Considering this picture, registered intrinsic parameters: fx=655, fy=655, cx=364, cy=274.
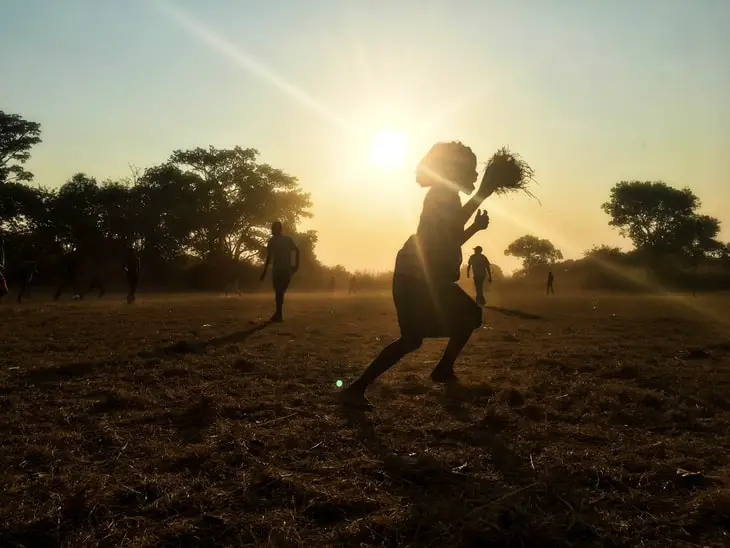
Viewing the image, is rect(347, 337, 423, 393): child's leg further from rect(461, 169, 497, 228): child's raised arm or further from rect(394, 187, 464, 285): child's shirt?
rect(461, 169, 497, 228): child's raised arm

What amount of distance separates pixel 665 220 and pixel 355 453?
8344 centimetres

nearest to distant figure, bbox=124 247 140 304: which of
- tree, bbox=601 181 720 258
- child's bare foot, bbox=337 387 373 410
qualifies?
child's bare foot, bbox=337 387 373 410

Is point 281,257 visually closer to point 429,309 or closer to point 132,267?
point 429,309

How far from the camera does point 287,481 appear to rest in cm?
311

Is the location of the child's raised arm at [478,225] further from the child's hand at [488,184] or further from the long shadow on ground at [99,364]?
the long shadow on ground at [99,364]

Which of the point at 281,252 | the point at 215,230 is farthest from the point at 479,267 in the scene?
the point at 215,230

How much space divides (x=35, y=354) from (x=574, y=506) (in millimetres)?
6725

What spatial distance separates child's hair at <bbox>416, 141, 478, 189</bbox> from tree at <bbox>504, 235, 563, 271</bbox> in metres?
98.8

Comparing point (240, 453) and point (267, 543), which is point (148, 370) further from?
point (267, 543)

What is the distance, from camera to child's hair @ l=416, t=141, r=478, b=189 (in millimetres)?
5375

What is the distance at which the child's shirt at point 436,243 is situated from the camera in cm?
536

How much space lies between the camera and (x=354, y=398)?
5.18 metres

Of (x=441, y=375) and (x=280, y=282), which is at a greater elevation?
(x=280, y=282)

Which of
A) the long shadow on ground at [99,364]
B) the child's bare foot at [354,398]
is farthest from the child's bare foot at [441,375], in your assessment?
the long shadow on ground at [99,364]
